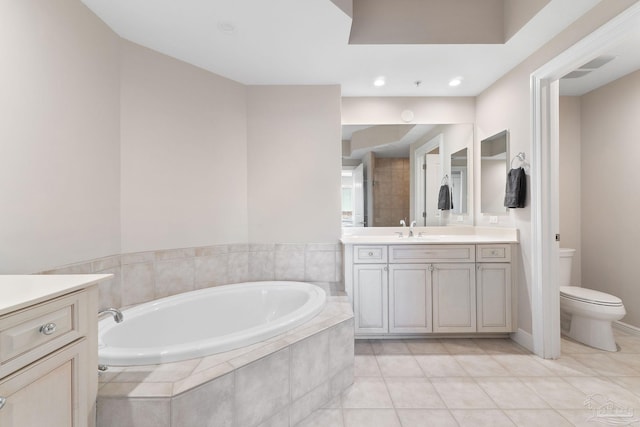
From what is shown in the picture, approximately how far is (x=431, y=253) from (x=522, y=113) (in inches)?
53.3

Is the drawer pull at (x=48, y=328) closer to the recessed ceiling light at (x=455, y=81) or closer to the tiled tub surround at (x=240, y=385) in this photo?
the tiled tub surround at (x=240, y=385)

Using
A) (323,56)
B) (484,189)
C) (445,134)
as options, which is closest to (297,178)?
(323,56)

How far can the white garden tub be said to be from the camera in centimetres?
126

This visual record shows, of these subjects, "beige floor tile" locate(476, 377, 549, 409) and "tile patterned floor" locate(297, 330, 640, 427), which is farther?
"beige floor tile" locate(476, 377, 549, 409)

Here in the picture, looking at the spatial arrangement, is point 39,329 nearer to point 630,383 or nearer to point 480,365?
point 480,365

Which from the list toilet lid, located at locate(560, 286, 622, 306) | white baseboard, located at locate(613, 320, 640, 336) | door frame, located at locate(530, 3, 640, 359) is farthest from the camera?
white baseboard, located at locate(613, 320, 640, 336)

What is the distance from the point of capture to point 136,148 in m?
2.00

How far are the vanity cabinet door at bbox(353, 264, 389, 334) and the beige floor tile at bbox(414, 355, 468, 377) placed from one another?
368 millimetres

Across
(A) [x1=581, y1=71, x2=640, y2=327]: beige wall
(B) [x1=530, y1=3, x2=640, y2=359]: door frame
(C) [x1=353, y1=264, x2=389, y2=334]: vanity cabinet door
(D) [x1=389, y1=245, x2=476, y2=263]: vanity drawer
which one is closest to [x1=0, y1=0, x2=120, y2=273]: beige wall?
(C) [x1=353, y1=264, x2=389, y2=334]: vanity cabinet door

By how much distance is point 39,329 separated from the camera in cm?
82

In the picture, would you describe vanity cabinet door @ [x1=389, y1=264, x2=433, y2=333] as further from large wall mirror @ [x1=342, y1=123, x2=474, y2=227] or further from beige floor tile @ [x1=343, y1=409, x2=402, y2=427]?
beige floor tile @ [x1=343, y1=409, x2=402, y2=427]

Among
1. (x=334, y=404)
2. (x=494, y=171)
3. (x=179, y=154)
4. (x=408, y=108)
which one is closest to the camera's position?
(x=334, y=404)

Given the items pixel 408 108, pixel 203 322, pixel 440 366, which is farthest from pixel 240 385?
pixel 408 108

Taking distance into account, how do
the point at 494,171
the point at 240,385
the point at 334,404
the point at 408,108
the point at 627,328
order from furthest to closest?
the point at 408,108
the point at 494,171
the point at 627,328
the point at 334,404
the point at 240,385
